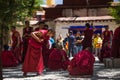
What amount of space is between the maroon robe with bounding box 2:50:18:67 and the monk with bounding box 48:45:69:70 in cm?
264

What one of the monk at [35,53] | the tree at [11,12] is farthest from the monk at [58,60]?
the tree at [11,12]

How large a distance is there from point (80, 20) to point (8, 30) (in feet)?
96.4

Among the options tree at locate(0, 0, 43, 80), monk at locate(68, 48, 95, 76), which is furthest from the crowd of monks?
tree at locate(0, 0, 43, 80)

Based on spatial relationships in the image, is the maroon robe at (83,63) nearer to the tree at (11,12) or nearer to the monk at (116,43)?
the monk at (116,43)

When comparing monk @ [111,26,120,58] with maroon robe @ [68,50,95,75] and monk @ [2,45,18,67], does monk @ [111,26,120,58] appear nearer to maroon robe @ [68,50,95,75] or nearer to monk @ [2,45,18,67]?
maroon robe @ [68,50,95,75]

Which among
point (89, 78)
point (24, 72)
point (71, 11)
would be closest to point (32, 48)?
point (24, 72)

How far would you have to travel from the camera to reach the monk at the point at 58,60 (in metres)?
16.0

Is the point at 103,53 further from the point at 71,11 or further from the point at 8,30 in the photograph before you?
the point at 71,11

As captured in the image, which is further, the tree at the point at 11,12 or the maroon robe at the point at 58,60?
the maroon robe at the point at 58,60

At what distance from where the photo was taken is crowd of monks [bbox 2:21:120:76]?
44.4 ft

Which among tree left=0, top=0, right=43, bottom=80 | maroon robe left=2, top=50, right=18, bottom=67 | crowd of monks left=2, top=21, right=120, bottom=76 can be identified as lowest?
maroon robe left=2, top=50, right=18, bottom=67

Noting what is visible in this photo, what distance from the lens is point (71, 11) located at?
1601 inches

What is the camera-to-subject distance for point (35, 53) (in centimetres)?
1398

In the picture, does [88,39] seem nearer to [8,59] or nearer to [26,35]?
[26,35]
